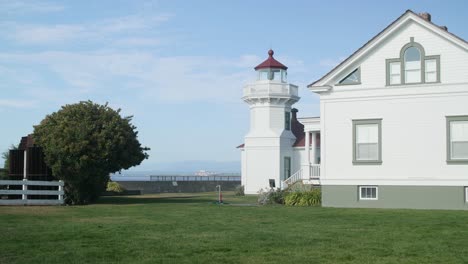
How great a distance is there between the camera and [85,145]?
29.5 m

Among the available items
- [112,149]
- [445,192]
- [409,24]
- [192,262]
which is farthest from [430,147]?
[192,262]

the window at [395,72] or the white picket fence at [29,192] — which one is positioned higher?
the window at [395,72]

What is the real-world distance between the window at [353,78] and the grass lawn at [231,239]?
371 inches

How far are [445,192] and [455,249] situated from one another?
14.9 m

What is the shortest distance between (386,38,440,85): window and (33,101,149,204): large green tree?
12682 millimetres

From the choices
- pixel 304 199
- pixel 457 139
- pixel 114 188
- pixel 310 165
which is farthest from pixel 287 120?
pixel 457 139

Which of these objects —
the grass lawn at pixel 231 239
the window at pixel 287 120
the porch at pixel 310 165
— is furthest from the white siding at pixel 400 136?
the window at pixel 287 120

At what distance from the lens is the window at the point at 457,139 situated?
87.7ft

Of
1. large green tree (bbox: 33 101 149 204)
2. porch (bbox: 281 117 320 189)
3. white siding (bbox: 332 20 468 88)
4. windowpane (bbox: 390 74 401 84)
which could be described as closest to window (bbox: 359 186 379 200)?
white siding (bbox: 332 20 468 88)

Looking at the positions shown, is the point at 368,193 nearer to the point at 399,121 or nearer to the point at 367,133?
the point at 367,133

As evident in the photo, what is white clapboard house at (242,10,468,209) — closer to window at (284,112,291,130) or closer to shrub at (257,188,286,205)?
shrub at (257,188,286,205)

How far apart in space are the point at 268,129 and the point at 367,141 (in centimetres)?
1902

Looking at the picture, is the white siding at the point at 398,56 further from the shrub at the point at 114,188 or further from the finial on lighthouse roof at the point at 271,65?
the shrub at the point at 114,188

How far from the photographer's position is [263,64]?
4778 centimetres
